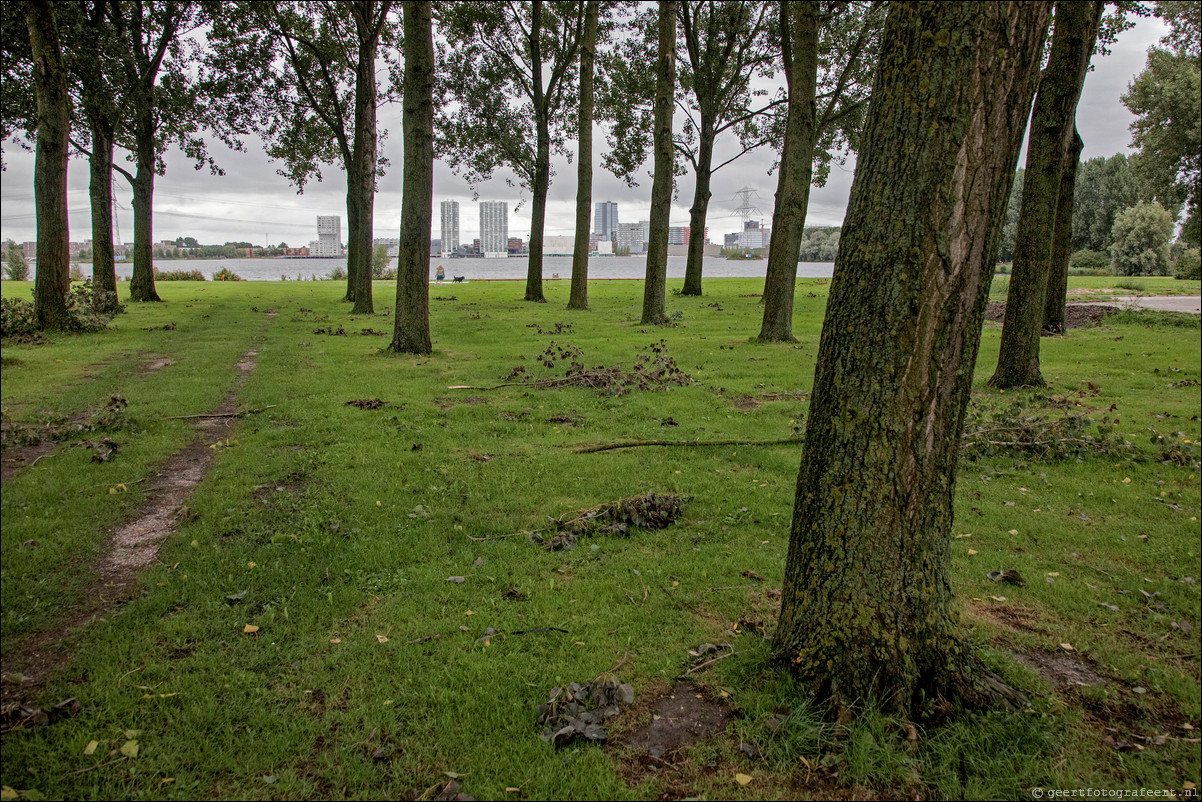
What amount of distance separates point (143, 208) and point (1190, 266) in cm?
5788

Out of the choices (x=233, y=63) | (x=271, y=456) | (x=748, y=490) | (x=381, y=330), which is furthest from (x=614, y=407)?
(x=233, y=63)

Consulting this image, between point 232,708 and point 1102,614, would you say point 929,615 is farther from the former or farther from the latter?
point 232,708

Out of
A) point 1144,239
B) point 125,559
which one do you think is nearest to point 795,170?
point 125,559

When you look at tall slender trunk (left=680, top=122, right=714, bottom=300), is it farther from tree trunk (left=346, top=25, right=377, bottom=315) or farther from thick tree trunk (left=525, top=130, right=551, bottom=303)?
tree trunk (left=346, top=25, right=377, bottom=315)

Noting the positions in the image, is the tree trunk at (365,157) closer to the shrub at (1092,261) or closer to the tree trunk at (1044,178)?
the tree trunk at (1044,178)

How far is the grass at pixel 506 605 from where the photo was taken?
3.05m

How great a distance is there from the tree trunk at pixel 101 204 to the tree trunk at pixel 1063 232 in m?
28.3

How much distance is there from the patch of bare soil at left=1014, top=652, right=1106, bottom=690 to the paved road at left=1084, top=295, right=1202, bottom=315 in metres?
25.6

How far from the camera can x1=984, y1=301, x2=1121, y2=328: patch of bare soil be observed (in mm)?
20766

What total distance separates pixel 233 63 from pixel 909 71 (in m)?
28.6

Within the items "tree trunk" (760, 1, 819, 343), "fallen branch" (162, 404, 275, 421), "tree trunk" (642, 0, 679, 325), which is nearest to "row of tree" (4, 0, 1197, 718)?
"fallen branch" (162, 404, 275, 421)

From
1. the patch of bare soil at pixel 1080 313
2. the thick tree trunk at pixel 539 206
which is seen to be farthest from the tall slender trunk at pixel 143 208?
the patch of bare soil at pixel 1080 313

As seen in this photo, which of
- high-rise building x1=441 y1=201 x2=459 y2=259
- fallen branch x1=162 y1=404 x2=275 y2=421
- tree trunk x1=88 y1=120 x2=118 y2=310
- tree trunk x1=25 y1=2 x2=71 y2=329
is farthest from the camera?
high-rise building x1=441 y1=201 x2=459 y2=259

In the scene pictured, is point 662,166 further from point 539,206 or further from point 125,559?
point 125,559
